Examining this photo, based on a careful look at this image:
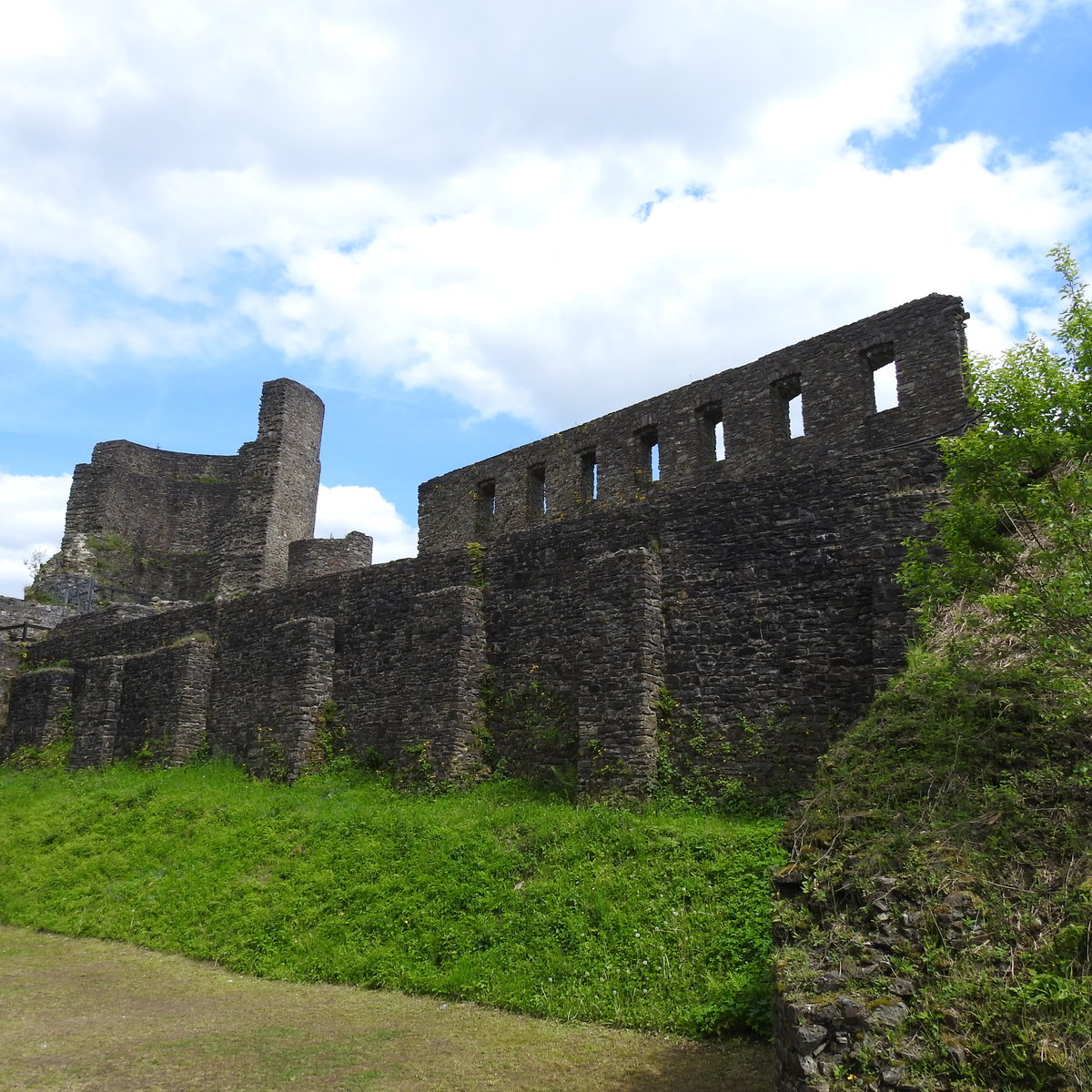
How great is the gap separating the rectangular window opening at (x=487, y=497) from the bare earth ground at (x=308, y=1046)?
17439mm

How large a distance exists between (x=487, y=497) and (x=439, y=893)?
55.4 ft

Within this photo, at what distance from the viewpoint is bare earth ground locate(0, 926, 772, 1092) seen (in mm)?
7711

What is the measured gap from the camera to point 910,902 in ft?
22.3

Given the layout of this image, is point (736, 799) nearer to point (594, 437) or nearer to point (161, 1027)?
point (161, 1027)

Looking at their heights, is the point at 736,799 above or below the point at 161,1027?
above

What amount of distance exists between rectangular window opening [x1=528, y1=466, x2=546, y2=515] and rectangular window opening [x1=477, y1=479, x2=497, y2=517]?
4.52 ft

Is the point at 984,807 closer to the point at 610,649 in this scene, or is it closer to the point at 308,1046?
the point at 308,1046

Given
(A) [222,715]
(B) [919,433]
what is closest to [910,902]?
(B) [919,433]

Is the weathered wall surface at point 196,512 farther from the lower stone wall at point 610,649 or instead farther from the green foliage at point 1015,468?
the green foliage at point 1015,468

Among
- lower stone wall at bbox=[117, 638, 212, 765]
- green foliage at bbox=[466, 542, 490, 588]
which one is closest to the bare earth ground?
green foliage at bbox=[466, 542, 490, 588]

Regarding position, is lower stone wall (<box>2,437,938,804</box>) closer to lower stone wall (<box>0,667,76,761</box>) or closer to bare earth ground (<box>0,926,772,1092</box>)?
lower stone wall (<box>0,667,76,761</box>)

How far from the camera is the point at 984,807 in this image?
7.44 m

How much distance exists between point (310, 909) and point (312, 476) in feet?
69.8

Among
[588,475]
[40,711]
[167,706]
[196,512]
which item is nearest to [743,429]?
[588,475]
